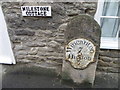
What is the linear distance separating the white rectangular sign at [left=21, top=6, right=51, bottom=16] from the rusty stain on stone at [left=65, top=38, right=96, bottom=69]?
1.90 ft

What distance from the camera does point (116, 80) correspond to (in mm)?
2254

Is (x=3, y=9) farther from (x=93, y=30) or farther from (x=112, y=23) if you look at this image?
(x=112, y=23)

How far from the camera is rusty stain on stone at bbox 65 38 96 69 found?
6.00 feet

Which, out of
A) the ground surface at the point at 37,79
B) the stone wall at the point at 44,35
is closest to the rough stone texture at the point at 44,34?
the stone wall at the point at 44,35

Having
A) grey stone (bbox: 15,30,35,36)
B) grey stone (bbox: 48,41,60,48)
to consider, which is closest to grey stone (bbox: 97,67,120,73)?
grey stone (bbox: 48,41,60,48)

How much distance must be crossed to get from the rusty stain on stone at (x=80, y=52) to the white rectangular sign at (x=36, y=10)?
0.58 m

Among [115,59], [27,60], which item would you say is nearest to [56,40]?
[27,60]

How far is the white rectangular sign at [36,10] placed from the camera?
2.02 m

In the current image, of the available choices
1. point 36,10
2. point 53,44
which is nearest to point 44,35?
point 53,44

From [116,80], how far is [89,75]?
21.1 inches

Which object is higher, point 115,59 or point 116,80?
point 115,59

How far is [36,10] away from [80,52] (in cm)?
85

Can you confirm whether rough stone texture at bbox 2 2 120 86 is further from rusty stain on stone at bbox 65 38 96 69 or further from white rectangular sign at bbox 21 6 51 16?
rusty stain on stone at bbox 65 38 96 69

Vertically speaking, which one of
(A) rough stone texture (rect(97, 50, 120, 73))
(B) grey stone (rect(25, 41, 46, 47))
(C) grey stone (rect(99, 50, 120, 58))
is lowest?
(A) rough stone texture (rect(97, 50, 120, 73))
